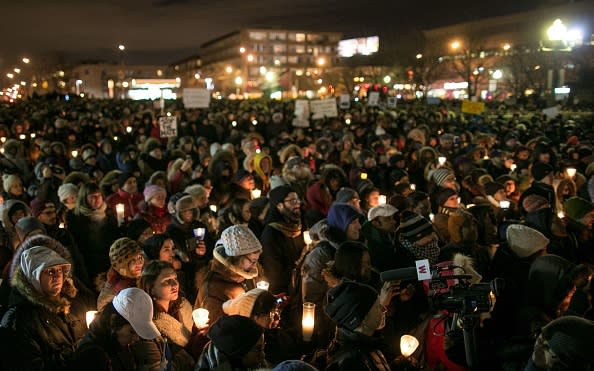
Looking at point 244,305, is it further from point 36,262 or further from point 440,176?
point 440,176

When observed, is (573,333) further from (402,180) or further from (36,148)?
(36,148)

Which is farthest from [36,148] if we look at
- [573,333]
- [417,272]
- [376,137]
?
[573,333]

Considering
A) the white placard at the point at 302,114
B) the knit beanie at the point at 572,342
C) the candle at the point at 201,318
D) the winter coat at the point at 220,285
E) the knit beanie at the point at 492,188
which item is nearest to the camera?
the knit beanie at the point at 572,342

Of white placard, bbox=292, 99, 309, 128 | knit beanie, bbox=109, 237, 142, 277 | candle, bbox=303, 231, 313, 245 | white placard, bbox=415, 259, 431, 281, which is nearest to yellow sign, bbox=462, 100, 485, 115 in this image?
white placard, bbox=292, 99, 309, 128

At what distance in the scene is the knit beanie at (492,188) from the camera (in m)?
6.60

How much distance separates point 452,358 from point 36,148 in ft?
33.1

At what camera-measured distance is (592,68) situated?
94.6 ft

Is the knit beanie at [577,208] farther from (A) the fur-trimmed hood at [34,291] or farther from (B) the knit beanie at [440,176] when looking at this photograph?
(A) the fur-trimmed hood at [34,291]

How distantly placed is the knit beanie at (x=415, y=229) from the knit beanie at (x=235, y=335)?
2.00m

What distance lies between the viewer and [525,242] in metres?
3.66

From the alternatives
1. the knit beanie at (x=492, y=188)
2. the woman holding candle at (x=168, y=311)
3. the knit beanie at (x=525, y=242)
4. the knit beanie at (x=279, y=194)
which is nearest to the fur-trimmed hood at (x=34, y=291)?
the woman holding candle at (x=168, y=311)

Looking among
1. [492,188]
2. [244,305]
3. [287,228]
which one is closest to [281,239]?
[287,228]

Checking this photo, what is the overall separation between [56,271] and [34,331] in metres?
0.40

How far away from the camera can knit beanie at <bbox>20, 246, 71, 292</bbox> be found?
10.5 feet
